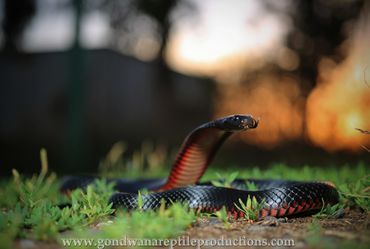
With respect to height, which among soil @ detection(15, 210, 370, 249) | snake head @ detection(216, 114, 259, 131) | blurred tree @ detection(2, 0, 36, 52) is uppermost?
blurred tree @ detection(2, 0, 36, 52)

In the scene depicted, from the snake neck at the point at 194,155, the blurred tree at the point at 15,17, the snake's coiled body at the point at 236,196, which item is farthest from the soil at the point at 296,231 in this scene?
the blurred tree at the point at 15,17

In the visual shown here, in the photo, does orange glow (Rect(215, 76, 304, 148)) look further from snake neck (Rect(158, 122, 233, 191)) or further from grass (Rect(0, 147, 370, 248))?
grass (Rect(0, 147, 370, 248))

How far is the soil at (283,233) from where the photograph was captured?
9.63 ft

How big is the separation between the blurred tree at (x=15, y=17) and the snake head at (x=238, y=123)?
12.7 metres

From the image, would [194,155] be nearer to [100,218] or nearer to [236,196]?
[236,196]

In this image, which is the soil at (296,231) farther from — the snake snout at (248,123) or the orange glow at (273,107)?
the orange glow at (273,107)

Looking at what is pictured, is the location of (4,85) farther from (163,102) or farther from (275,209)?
(275,209)

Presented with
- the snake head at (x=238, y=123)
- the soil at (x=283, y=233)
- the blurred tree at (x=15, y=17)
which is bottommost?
the soil at (x=283, y=233)

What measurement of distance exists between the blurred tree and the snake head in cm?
1269

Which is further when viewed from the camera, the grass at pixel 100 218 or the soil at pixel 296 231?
the grass at pixel 100 218

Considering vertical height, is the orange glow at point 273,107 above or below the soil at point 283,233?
above

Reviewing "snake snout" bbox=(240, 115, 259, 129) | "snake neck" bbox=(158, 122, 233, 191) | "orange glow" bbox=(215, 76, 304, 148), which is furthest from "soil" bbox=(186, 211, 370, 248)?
"orange glow" bbox=(215, 76, 304, 148)

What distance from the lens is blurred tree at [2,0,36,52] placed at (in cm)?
1519

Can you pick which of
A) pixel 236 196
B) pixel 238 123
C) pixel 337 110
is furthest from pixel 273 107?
pixel 236 196
